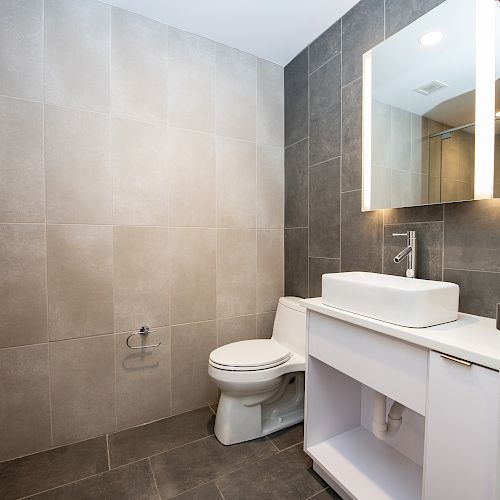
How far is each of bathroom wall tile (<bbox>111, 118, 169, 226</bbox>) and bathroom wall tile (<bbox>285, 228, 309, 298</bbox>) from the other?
88cm

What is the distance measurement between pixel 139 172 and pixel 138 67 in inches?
23.5

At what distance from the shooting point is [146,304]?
173 cm

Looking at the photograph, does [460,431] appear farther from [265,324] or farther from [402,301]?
[265,324]

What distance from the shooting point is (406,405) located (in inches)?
37.0

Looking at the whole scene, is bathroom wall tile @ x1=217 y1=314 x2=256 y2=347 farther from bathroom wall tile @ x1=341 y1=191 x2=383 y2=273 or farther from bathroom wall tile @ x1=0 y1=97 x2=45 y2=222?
bathroom wall tile @ x1=0 y1=97 x2=45 y2=222

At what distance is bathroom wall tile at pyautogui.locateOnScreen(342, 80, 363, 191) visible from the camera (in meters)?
1.58

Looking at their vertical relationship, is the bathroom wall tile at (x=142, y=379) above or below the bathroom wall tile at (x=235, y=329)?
below

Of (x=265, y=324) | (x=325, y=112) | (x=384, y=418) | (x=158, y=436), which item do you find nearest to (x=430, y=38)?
(x=325, y=112)

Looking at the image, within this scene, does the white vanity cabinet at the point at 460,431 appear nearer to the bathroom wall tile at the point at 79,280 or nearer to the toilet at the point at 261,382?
the toilet at the point at 261,382

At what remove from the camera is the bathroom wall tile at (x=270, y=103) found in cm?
206

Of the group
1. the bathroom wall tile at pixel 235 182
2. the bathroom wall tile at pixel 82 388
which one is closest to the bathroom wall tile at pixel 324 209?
the bathroom wall tile at pixel 235 182

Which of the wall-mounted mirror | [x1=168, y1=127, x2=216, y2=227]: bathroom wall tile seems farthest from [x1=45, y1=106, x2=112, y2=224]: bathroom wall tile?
the wall-mounted mirror

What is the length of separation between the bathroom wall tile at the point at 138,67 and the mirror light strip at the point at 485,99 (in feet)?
5.01

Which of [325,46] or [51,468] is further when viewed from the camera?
[325,46]
